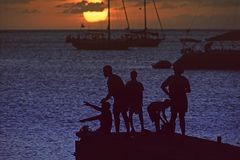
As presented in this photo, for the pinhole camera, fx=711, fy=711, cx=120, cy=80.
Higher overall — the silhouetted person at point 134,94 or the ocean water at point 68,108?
the silhouetted person at point 134,94

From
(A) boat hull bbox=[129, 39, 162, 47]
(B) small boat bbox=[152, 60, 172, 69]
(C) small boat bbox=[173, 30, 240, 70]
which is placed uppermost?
(C) small boat bbox=[173, 30, 240, 70]

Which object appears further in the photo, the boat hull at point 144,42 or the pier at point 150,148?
the boat hull at point 144,42

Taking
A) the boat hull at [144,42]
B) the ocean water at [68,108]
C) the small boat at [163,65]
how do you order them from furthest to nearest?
the boat hull at [144,42] < the small boat at [163,65] < the ocean water at [68,108]

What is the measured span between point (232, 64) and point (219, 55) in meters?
2.37

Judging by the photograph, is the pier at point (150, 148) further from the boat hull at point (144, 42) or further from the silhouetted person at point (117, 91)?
the boat hull at point (144, 42)

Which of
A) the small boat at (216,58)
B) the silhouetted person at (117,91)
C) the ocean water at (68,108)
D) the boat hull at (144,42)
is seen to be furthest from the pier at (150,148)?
the boat hull at (144,42)

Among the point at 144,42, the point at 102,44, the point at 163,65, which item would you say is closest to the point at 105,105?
the point at 163,65

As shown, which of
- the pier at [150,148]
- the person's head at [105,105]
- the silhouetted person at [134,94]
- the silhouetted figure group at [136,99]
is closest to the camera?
the pier at [150,148]

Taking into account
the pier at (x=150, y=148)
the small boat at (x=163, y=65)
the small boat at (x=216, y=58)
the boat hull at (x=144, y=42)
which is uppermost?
the pier at (x=150, y=148)

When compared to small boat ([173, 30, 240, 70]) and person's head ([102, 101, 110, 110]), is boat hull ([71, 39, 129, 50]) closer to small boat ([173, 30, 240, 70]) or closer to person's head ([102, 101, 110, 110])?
small boat ([173, 30, 240, 70])

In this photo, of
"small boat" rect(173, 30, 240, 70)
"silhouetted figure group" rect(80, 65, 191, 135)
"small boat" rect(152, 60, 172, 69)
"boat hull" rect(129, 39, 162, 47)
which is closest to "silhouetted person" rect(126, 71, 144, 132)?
"silhouetted figure group" rect(80, 65, 191, 135)

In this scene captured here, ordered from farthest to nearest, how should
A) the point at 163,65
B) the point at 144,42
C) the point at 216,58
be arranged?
1. the point at 144,42
2. the point at 163,65
3. the point at 216,58

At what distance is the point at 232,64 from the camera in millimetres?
78125

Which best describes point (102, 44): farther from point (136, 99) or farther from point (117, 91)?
point (117, 91)
